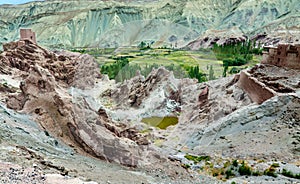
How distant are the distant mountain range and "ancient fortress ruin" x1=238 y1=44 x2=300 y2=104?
76.5 metres

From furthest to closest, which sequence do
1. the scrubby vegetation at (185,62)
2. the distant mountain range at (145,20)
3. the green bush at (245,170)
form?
the distant mountain range at (145,20) < the scrubby vegetation at (185,62) < the green bush at (245,170)

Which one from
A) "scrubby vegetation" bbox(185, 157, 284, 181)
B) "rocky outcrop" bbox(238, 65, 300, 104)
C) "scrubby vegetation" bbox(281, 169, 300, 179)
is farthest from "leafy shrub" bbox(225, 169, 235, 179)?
"rocky outcrop" bbox(238, 65, 300, 104)

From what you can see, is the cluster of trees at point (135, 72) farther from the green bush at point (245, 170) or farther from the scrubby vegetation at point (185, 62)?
→ the green bush at point (245, 170)

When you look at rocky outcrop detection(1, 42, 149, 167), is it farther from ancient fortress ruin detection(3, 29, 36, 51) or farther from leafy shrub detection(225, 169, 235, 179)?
ancient fortress ruin detection(3, 29, 36, 51)

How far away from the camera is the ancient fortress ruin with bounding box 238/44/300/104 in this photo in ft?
82.4

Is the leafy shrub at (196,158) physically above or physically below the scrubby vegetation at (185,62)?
below

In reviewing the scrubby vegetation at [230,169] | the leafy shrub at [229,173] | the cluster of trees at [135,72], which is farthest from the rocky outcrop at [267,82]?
the cluster of trees at [135,72]

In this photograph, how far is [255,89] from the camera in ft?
86.9

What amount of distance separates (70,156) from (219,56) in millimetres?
71002

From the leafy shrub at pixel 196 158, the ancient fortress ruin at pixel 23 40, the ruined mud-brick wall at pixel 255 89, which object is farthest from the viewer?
the ancient fortress ruin at pixel 23 40

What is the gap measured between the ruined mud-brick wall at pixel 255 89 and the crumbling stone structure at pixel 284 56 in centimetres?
273

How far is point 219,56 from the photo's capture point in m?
80.2

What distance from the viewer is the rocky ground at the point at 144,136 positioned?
38.0ft

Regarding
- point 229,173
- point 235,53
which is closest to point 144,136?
point 229,173
